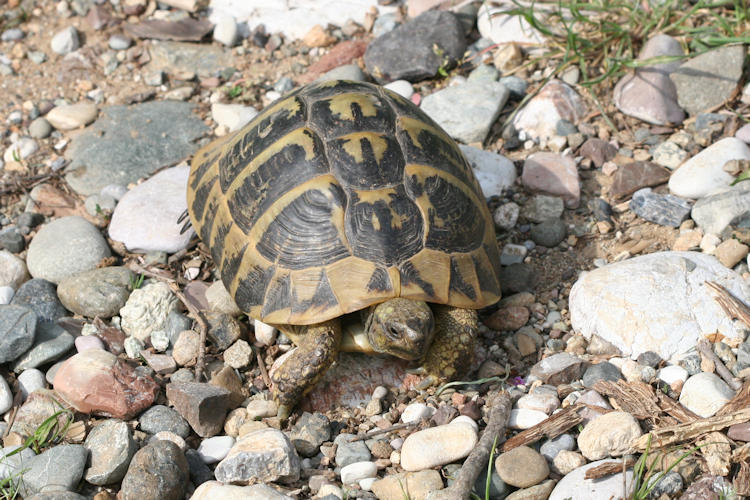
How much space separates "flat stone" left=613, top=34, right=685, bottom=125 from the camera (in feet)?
14.4

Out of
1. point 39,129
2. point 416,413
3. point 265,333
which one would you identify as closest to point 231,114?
point 39,129

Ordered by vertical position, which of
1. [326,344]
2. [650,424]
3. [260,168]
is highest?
[260,168]

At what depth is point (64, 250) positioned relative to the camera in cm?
399

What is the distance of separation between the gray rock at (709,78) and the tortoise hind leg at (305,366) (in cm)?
258

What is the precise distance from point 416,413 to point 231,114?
8.63 ft

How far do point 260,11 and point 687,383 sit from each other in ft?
13.4

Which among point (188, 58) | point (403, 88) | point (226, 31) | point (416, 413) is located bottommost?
point (416, 413)

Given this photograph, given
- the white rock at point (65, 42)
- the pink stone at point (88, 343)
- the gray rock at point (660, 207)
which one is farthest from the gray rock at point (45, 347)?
the gray rock at point (660, 207)

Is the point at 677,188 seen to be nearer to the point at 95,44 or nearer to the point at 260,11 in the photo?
the point at 260,11

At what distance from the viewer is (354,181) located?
10.6ft

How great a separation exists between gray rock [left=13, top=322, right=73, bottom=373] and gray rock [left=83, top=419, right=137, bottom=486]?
23.0 inches

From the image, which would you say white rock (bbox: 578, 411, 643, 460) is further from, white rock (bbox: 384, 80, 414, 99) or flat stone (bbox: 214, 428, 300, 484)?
white rock (bbox: 384, 80, 414, 99)

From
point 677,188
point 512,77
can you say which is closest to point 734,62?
point 677,188

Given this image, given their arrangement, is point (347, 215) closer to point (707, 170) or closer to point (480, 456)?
point (480, 456)
